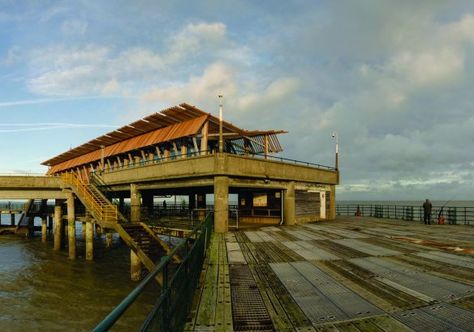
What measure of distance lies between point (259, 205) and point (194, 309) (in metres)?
22.3

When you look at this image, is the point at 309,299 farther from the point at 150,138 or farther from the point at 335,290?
the point at 150,138

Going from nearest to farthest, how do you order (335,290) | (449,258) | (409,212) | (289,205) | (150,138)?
(335,290), (449,258), (289,205), (409,212), (150,138)

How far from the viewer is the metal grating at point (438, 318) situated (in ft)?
17.2

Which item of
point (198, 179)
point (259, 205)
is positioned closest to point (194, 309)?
point (198, 179)

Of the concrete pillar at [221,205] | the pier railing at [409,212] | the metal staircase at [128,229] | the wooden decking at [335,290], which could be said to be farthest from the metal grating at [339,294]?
the pier railing at [409,212]

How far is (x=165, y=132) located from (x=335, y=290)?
30616mm

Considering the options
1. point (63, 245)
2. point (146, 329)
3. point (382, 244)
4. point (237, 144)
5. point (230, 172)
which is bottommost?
point (63, 245)

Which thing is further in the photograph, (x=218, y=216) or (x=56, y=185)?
(x=56, y=185)

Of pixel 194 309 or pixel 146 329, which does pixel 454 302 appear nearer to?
pixel 194 309

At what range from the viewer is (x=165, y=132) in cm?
3503

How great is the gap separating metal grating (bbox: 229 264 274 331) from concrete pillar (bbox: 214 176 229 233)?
1049 centimetres

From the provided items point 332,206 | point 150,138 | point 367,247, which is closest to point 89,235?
point 150,138

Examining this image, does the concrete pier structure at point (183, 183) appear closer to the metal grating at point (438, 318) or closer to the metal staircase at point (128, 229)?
the metal staircase at point (128, 229)

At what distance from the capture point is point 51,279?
20.1 m
